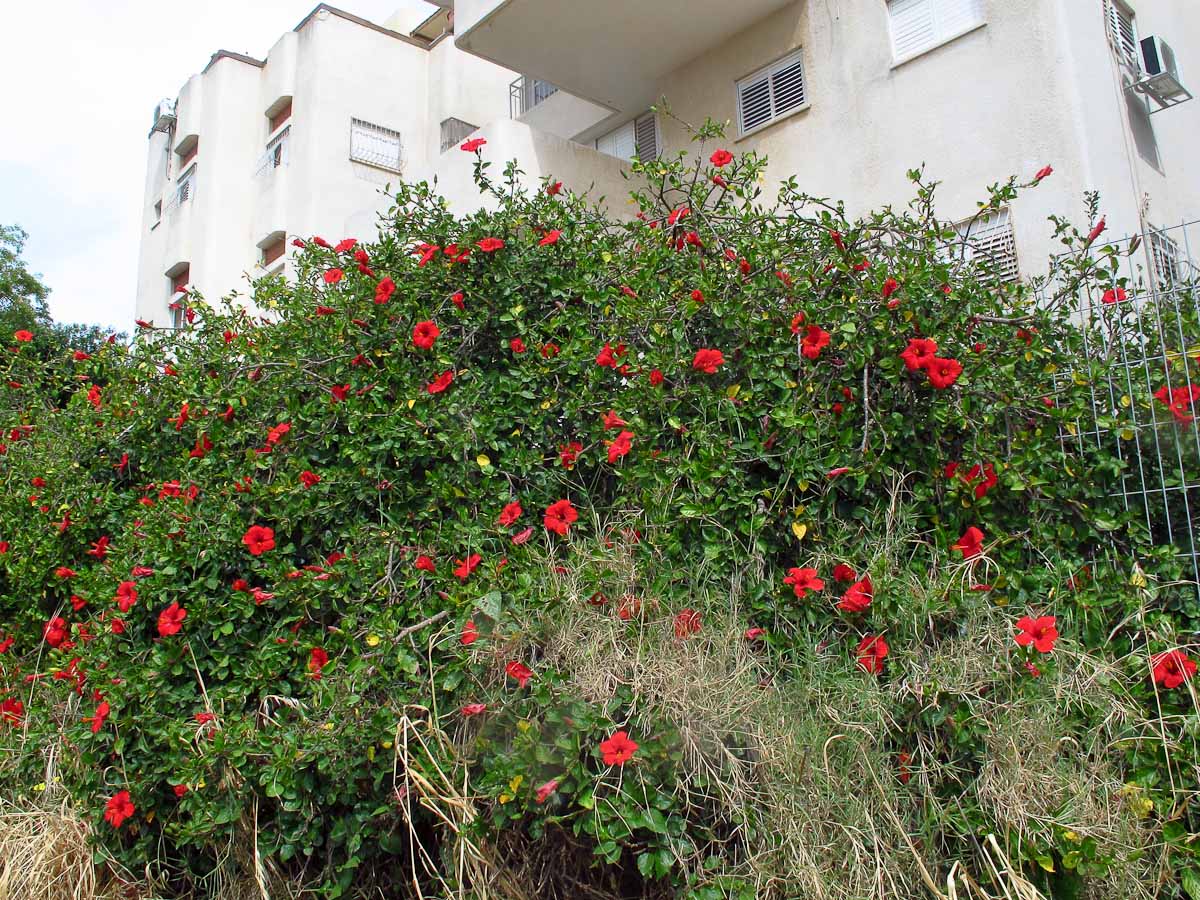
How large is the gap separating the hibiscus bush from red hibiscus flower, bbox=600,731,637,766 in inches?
0.4

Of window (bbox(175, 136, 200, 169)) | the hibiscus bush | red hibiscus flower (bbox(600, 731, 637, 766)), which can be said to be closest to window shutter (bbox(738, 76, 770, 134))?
the hibiscus bush

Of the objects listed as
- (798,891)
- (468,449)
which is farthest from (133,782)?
(798,891)

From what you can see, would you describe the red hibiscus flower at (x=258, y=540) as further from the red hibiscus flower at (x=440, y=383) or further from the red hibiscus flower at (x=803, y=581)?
the red hibiscus flower at (x=803, y=581)

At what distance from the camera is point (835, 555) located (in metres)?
3.78

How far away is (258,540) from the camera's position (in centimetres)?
421

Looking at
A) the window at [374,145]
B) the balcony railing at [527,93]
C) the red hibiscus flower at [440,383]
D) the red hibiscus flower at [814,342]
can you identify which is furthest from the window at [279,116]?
the red hibiscus flower at [814,342]

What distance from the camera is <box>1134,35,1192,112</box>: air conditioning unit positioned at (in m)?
8.42

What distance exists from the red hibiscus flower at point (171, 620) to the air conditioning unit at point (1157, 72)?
8.67 meters

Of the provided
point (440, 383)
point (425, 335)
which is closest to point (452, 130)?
point (425, 335)

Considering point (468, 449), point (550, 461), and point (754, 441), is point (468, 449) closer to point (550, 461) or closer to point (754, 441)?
point (550, 461)

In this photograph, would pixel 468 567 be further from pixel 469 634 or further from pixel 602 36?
pixel 602 36

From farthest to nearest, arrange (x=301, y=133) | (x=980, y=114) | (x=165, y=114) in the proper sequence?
(x=165, y=114)
(x=301, y=133)
(x=980, y=114)

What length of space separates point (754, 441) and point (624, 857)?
5.48 feet

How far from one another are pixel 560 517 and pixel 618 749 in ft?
3.81
